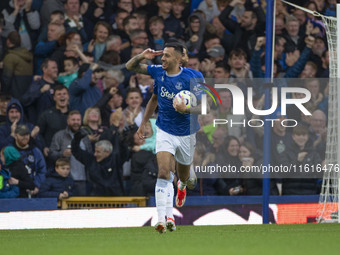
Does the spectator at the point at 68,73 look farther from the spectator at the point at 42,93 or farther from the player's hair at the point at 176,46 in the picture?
the player's hair at the point at 176,46

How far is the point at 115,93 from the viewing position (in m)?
15.4

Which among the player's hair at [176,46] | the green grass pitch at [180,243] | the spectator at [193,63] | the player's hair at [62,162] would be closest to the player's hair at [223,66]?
the spectator at [193,63]

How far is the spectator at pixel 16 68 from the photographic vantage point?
1511cm

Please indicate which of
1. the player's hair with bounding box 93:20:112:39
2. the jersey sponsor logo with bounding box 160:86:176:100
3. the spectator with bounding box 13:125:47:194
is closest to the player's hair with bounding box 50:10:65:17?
the player's hair with bounding box 93:20:112:39

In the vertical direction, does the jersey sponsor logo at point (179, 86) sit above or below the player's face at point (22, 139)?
above

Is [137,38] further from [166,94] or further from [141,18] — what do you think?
[166,94]

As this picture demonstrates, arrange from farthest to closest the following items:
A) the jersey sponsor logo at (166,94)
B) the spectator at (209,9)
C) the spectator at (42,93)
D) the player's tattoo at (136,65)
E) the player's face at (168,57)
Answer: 1. the spectator at (209,9)
2. the spectator at (42,93)
3. the player's tattoo at (136,65)
4. the jersey sponsor logo at (166,94)
5. the player's face at (168,57)

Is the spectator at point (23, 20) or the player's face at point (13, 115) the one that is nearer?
the player's face at point (13, 115)

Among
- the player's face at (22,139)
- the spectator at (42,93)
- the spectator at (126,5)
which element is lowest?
the player's face at (22,139)

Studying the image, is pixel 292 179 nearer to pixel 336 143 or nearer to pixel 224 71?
pixel 336 143

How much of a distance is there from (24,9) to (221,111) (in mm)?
4560

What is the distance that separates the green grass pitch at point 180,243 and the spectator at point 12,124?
4400 mm

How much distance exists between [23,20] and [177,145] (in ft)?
21.5

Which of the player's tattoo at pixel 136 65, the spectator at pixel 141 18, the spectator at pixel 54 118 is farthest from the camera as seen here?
the spectator at pixel 141 18
